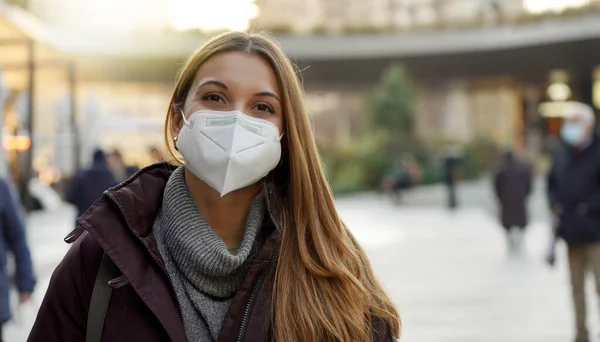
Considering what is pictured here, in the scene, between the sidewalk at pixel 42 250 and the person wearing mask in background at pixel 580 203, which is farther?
the sidewalk at pixel 42 250

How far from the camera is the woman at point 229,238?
71.8 inches

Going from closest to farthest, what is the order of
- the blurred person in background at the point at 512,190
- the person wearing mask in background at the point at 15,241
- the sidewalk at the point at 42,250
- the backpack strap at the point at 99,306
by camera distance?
the backpack strap at the point at 99,306 < the person wearing mask in background at the point at 15,241 < the sidewalk at the point at 42,250 < the blurred person in background at the point at 512,190

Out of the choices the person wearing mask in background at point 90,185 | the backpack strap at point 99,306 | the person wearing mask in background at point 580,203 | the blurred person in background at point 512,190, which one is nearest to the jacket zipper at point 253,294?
the backpack strap at point 99,306

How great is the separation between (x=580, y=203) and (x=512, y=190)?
6.56 m

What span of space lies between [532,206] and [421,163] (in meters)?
10.8

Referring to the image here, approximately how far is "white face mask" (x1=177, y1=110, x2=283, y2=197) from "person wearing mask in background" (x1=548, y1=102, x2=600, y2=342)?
5095mm

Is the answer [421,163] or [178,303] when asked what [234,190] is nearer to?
[178,303]

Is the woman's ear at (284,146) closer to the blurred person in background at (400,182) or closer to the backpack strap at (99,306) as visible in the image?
the backpack strap at (99,306)

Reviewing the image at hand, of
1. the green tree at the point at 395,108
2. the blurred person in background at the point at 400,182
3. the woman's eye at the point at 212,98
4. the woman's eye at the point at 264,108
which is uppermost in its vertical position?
the woman's eye at the point at 212,98

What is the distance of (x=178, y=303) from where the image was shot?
1840 millimetres

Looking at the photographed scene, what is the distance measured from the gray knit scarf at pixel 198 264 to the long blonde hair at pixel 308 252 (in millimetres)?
106

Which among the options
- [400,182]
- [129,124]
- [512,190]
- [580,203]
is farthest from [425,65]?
[580,203]

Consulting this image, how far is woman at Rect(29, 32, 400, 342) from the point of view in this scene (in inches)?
71.8

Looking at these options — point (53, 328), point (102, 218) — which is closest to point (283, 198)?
point (102, 218)
